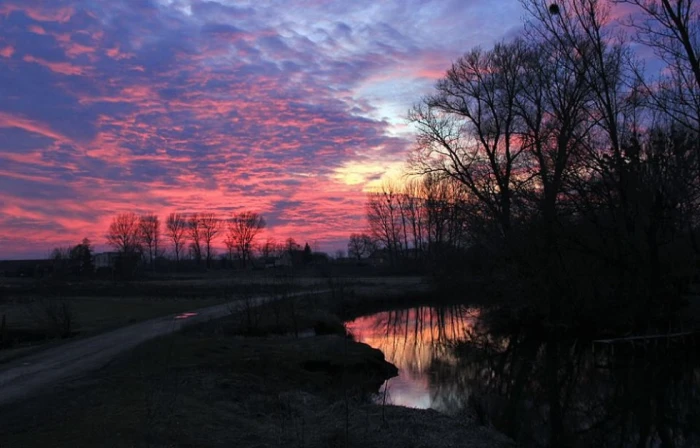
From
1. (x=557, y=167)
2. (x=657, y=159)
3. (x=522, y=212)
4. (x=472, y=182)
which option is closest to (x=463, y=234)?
(x=472, y=182)

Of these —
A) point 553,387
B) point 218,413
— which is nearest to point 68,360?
point 218,413

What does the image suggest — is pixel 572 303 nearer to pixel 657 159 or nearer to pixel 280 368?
pixel 657 159

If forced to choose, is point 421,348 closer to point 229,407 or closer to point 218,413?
point 229,407

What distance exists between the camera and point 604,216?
2794 cm

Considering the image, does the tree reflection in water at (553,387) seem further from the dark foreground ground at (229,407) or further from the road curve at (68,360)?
the road curve at (68,360)

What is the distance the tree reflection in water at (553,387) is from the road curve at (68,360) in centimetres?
833

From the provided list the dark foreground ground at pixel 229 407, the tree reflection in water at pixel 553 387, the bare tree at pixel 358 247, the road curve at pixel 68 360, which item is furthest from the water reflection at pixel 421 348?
the bare tree at pixel 358 247

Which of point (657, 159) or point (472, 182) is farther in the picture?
point (472, 182)

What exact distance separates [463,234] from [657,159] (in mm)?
18895

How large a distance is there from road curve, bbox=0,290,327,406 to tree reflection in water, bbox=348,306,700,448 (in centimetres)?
833

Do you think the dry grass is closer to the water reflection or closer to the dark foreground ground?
the dark foreground ground

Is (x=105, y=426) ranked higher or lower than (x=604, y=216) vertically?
lower

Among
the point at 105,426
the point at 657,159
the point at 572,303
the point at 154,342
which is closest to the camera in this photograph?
the point at 105,426

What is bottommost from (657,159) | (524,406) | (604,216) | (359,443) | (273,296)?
(524,406)
